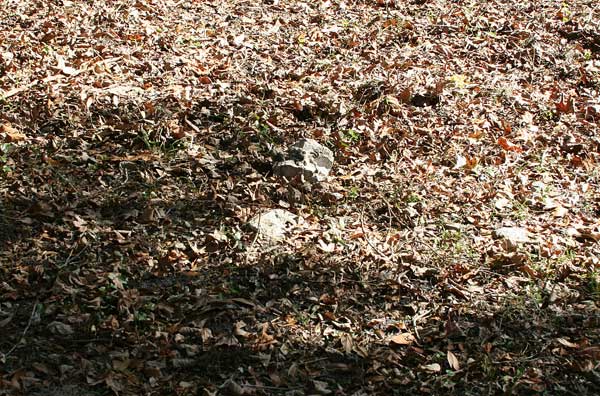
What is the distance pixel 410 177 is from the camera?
482 centimetres

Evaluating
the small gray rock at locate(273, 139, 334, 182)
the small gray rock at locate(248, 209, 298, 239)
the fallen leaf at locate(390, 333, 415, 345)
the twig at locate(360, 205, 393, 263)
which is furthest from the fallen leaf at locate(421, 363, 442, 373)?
the small gray rock at locate(273, 139, 334, 182)

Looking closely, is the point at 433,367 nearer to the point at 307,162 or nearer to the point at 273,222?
the point at 273,222

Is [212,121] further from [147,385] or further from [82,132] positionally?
[147,385]

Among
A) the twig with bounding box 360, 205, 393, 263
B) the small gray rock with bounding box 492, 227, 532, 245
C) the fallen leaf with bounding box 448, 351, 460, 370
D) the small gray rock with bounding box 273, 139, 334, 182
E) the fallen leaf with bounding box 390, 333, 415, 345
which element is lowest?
the fallen leaf with bounding box 390, 333, 415, 345

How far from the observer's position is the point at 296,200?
456 centimetres

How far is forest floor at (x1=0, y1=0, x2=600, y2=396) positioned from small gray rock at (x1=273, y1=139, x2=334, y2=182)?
8 cm

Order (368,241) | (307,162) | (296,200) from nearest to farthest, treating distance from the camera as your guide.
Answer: (368,241) < (296,200) < (307,162)

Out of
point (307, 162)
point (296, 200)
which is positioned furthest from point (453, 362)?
point (307, 162)

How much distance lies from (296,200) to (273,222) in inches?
10.7

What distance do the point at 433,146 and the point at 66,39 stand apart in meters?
3.16

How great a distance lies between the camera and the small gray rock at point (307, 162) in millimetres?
4672

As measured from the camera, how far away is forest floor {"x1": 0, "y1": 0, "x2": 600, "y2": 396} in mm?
3562

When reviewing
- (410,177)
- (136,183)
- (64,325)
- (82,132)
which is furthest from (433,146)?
(64,325)

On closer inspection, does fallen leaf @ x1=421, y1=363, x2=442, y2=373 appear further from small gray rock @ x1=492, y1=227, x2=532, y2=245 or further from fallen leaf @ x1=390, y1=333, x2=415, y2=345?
small gray rock @ x1=492, y1=227, x2=532, y2=245
